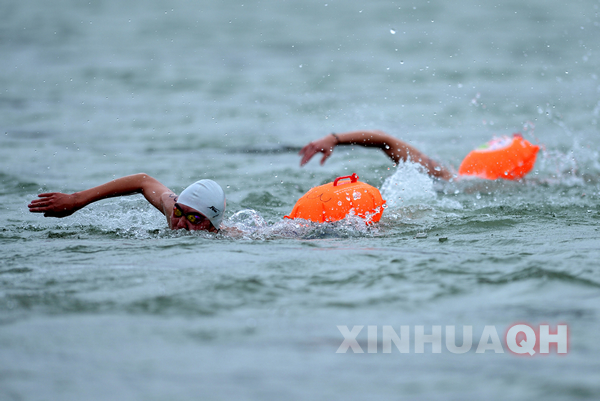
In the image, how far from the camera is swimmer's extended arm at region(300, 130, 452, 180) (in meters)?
6.96

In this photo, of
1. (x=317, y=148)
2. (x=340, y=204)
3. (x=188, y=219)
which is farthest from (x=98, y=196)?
(x=317, y=148)

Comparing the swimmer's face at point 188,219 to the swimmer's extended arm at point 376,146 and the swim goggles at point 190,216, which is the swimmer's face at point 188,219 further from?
the swimmer's extended arm at point 376,146

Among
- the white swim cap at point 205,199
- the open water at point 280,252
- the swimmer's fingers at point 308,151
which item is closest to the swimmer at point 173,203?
the white swim cap at point 205,199

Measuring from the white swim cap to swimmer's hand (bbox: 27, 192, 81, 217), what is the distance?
98 cm

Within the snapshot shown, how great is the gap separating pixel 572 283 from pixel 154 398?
9.54 ft

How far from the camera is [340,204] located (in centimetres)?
589

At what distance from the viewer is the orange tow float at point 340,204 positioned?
5.90 metres

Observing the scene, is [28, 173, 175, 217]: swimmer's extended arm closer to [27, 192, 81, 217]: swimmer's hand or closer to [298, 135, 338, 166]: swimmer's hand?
[27, 192, 81, 217]: swimmer's hand

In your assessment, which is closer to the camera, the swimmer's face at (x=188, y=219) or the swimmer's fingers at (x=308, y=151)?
the swimmer's face at (x=188, y=219)

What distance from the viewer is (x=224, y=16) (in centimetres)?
3450

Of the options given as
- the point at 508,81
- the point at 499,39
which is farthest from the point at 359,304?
the point at 499,39

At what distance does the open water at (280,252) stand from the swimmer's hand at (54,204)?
274mm

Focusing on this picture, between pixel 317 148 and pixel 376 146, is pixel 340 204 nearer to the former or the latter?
pixel 317 148

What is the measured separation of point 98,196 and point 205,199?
102cm
